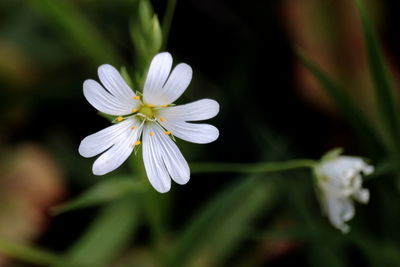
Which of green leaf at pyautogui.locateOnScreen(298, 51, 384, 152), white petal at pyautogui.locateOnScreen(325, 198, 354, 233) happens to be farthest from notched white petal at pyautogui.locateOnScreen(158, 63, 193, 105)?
white petal at pyautogui.locateOnScreen(325, 198, 354, 233)

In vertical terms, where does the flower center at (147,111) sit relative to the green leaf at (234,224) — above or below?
above

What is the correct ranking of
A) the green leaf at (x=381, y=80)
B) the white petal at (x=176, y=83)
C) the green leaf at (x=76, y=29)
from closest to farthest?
1. the white petal at (x=176, y=83)
2. the green leaf at (x=381, y=80)
3. the green leaf at (x=76, y=29)

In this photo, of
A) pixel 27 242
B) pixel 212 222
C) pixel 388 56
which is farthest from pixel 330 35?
pixel 27 242

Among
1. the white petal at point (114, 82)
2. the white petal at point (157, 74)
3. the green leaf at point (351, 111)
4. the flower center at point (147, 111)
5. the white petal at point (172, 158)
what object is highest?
the white petal at point (114, 82)

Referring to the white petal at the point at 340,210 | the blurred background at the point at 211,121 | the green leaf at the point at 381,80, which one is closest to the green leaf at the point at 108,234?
the blurred background at the point at 211,121

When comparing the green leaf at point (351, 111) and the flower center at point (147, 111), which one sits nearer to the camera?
the flower center at point (147, 111)

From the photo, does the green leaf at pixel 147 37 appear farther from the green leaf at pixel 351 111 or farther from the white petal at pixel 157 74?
the green leaf at pixel 351 111

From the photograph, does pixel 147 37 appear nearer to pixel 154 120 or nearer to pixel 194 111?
pixel 154 120
